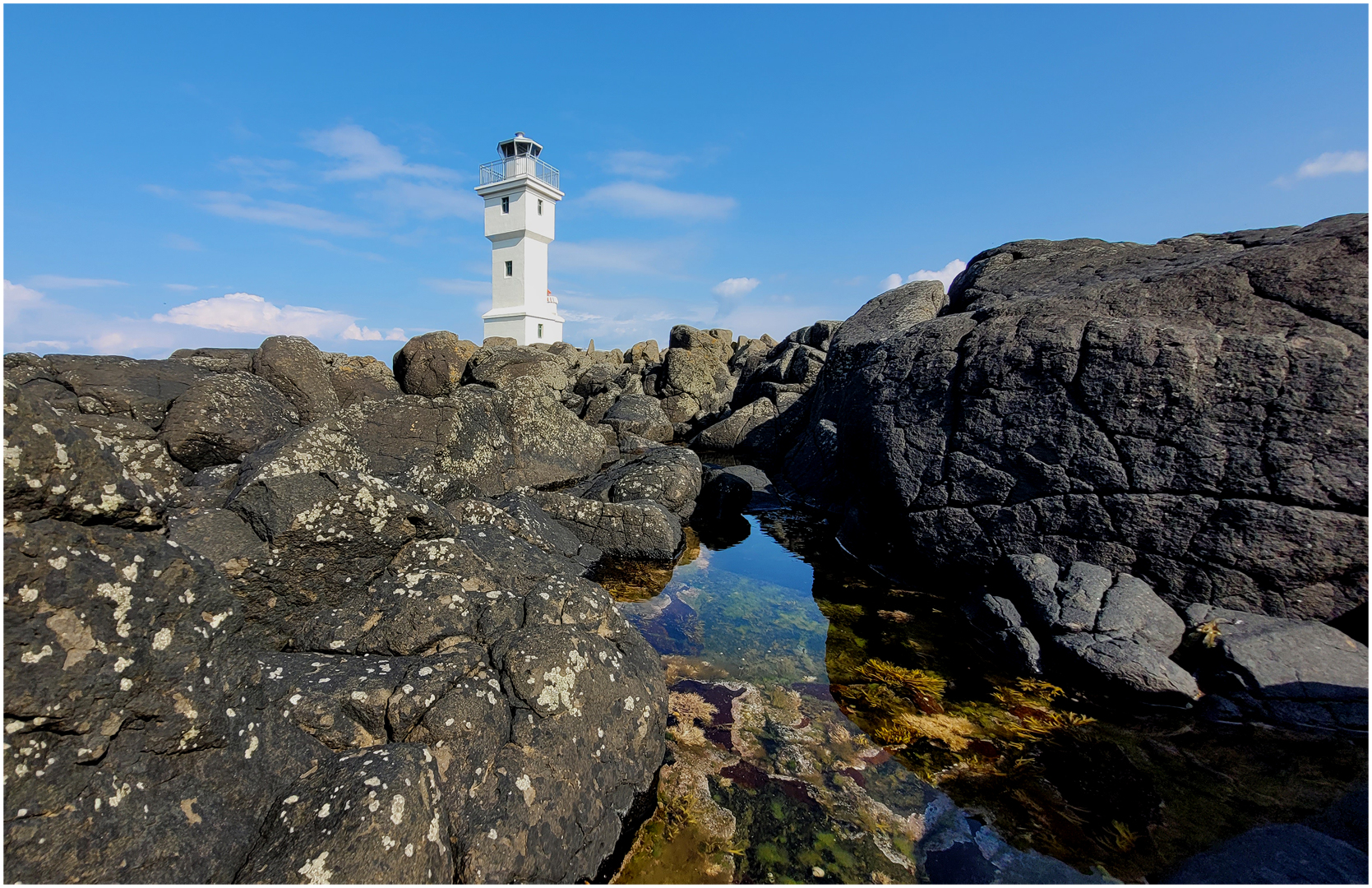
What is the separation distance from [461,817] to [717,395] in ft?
95.3

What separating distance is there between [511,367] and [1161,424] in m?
19.2

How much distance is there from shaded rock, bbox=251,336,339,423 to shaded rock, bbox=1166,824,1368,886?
46.6ft

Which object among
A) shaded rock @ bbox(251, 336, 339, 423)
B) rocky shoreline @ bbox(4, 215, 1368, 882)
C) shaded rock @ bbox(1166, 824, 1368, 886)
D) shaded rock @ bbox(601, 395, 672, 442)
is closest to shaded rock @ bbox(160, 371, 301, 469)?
rocky shoreline @ bbox(4, 215, 1368, 882)

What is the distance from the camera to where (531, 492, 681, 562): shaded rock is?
1102 cm

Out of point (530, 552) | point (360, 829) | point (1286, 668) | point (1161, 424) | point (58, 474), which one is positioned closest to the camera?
point (58, 474)

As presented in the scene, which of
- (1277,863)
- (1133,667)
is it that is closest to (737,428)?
(1133,667)

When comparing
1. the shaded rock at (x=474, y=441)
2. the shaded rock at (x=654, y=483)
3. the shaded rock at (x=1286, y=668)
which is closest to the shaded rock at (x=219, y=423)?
the shaded rock at (x=474, y=441)

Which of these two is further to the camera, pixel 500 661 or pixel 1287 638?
pixel 1287 638

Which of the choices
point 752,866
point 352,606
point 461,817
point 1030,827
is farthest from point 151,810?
point 1030,827

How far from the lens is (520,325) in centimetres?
5206

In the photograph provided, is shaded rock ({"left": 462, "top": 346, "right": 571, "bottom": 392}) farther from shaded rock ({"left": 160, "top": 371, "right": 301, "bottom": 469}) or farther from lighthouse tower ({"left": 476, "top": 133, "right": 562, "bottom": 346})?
lighthouse tower ({"left": 476, "top": 133, "right": 562, "bottom": 346})

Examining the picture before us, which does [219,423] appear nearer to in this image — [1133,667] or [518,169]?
[1133,667]

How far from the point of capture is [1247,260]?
336 inches

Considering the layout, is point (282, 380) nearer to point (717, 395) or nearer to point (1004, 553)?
point (1004, 553)
